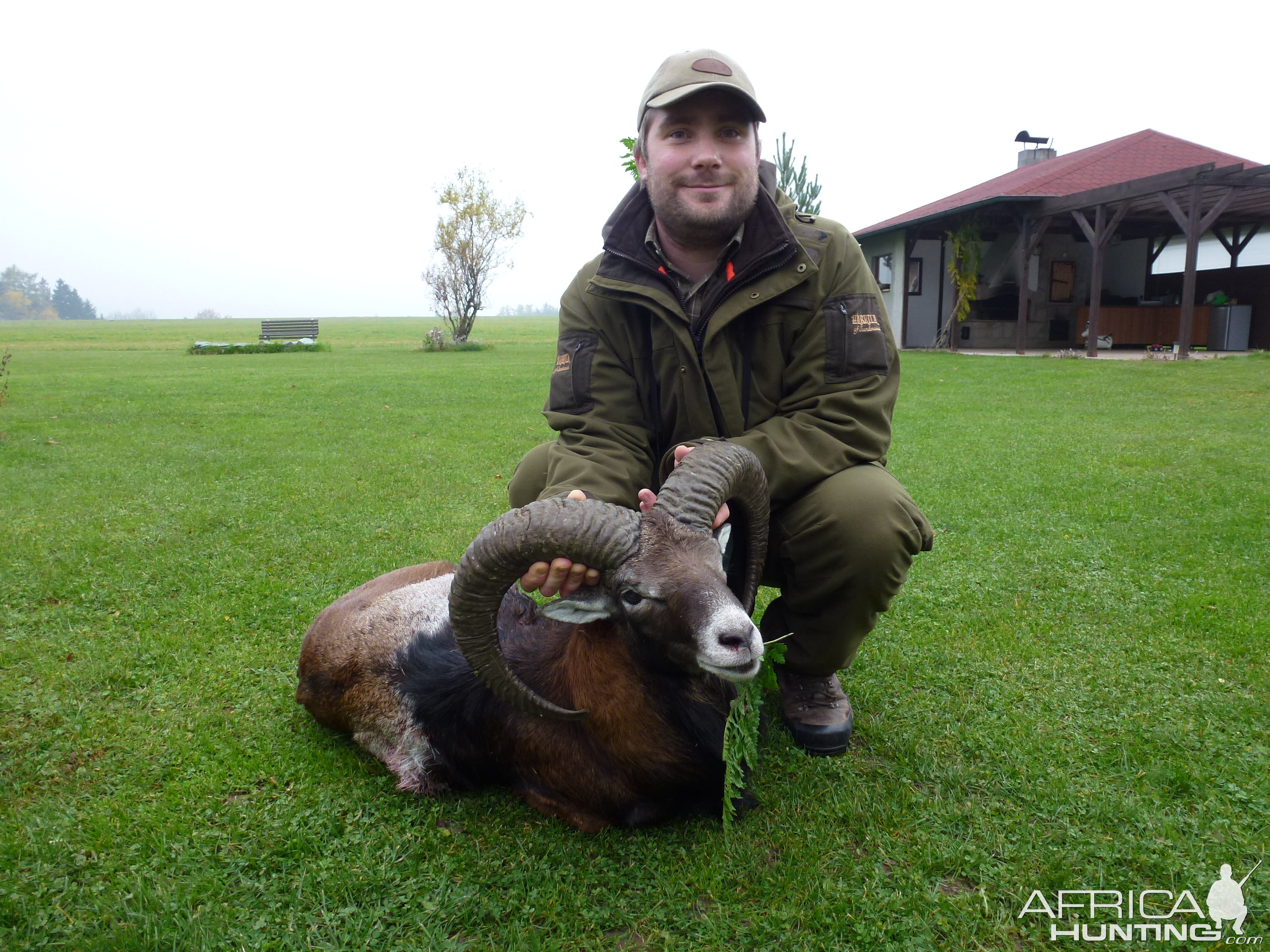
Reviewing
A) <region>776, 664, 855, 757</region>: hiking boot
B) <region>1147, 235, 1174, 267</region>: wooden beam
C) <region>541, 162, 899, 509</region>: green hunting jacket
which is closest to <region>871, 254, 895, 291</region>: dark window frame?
<region>1147, 235, 1174, 267</region>: wooden beam

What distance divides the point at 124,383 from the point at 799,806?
74.0 feet

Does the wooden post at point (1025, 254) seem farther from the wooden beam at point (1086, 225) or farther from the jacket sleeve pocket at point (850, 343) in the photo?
the jacket sleeve pocket at point (850, 343)

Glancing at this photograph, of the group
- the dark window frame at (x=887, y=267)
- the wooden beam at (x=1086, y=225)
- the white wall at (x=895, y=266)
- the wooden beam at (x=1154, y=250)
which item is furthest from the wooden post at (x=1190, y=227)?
the dark window frame at (x=887, y=267)

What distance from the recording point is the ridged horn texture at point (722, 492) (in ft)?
10.6

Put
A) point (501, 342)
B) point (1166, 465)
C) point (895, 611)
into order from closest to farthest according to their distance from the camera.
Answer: point (895, 611) → point (1166, 465) → point (501, 342)

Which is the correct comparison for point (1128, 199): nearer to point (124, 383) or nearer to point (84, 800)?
point (84, 800)

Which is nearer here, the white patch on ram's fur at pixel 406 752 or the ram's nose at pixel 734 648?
the ram's nose at pixel 734 648

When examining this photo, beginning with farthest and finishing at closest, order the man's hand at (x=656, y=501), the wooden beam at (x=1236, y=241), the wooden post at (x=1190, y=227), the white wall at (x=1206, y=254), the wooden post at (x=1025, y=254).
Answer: the white wall at (x=1206, y=254) → the wooden beam at (x=1236, y=241) → the wooden post at (x=1025, y=254) → the wooden post at (x=1190, y=227) → the man's hand at (x=656, y=501)

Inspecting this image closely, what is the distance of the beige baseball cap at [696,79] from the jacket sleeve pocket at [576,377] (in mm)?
1145

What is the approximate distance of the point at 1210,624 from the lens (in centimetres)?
473

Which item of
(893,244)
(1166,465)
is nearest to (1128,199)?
(893,244)

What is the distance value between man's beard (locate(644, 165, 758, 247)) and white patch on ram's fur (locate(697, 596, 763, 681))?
1.95 metres

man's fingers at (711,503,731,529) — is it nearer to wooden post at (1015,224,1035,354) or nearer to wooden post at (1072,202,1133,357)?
wooden post at (1072,202,1133,357)

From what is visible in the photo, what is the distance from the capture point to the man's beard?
A: 3920mm
